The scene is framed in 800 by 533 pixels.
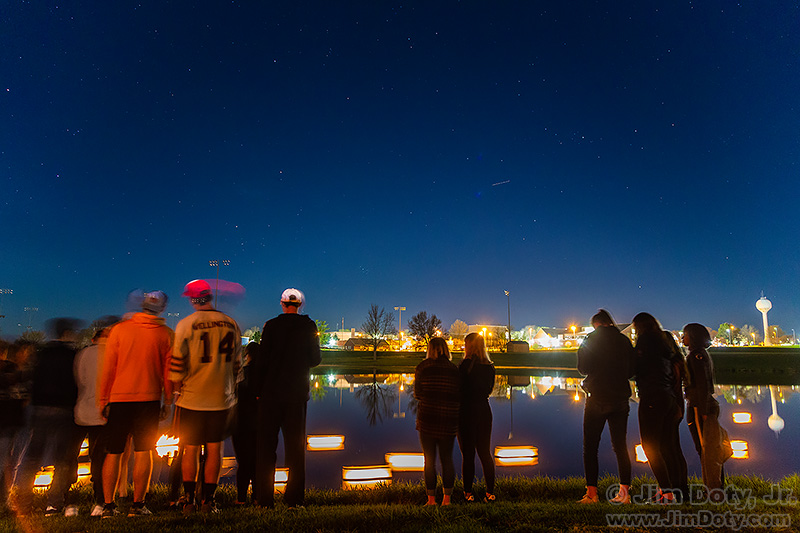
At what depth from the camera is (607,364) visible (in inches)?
205

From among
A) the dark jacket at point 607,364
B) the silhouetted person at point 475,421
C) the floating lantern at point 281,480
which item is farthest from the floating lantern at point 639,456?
the floating lantern at point 281,480

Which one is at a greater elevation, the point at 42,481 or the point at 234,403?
the point at 234,403

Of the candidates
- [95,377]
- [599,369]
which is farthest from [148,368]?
[599,369]

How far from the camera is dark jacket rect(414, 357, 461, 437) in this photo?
5133 millimetres

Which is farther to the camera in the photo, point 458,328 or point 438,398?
point 458,328

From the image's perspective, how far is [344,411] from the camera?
14.2 m

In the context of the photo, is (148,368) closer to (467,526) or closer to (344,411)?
(467,526)

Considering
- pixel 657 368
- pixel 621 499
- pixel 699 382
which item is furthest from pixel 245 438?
pixel 699 382

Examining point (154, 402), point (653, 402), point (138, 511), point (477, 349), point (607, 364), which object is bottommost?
point (138, 511)

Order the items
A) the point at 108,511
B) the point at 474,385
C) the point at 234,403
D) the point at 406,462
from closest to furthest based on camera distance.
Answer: the point at 108,511, the point at 234,403, the point at 474,385, the point at 406,462

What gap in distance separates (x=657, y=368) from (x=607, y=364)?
534mm

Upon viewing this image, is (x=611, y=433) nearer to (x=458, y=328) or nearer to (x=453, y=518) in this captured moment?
(x=453, y=518)

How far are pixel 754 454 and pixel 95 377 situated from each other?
10.3 meters

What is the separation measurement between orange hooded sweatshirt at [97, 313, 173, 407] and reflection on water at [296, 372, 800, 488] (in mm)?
2990
